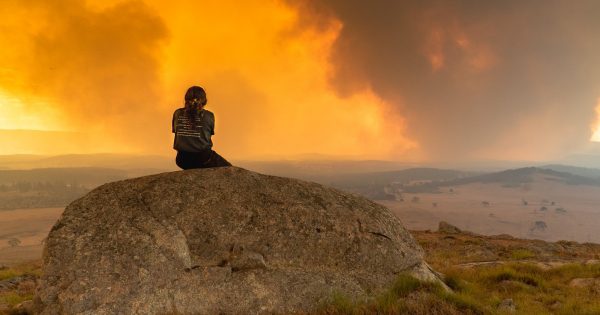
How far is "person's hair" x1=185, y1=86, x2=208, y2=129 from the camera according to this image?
10.2 metres

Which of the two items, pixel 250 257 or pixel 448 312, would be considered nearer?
pixel 448 312

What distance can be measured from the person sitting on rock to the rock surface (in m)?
0.87

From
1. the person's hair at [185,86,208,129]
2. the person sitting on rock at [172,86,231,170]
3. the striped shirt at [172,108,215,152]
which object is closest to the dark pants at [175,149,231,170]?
the person sitting on rock at [172,86,231,170]

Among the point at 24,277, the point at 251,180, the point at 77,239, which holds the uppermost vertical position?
the point at 251,180

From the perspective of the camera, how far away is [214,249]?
29.3 ft

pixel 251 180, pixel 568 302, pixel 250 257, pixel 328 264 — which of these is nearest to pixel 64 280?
pixel 250 257

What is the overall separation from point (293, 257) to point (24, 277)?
54.8 ft

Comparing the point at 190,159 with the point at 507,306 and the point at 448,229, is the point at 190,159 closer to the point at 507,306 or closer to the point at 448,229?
the point at 507,306

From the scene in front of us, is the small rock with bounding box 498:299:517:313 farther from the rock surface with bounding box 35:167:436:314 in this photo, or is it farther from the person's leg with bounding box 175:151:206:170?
the person's leg with bounding box 175:151:206:170

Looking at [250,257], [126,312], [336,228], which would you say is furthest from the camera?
[336,228]

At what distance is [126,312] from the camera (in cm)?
749

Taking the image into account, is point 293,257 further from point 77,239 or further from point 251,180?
point 77,239

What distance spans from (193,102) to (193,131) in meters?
0.84

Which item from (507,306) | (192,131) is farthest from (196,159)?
(507,306)
